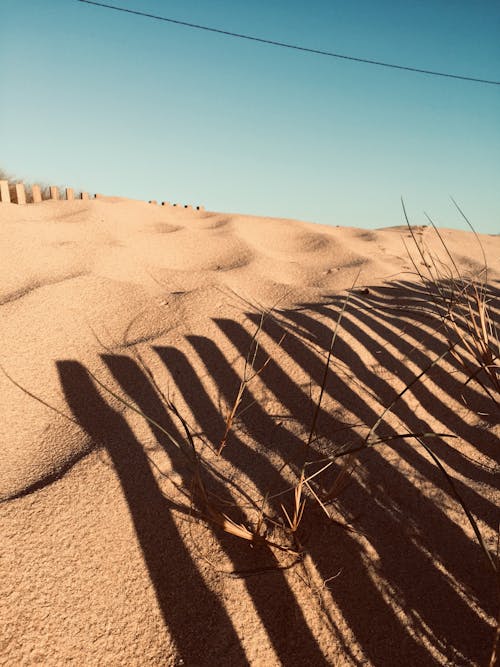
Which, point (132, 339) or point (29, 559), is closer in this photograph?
point (29, 559)

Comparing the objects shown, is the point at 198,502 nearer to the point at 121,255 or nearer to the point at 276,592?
the point at 276,592

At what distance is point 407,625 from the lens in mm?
1140

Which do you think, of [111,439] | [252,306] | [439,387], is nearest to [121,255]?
[252,306]

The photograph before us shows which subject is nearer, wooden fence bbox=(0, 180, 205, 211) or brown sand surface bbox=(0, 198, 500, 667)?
brown sand surface bbox=(0, 198, 500, 667)

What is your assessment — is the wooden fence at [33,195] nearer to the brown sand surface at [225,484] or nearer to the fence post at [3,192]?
the fence post at [3,192]

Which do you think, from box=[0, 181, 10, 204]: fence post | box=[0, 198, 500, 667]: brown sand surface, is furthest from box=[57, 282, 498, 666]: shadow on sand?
box=[0, 181, 10, 204]: fence post

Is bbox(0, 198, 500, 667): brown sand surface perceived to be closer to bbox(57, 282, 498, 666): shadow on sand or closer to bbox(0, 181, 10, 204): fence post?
bbox(57, 282, 498, 666): shadow on sand

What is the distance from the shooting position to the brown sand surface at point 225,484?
3.66 ft

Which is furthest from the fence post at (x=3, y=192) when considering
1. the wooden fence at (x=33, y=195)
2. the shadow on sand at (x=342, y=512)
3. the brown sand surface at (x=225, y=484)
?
the shadow on sand at (x=342, y=512)

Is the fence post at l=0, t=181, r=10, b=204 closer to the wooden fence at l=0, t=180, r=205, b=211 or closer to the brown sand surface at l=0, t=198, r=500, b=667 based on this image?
the wooden fence at l=0, t=180, r=205, b=211

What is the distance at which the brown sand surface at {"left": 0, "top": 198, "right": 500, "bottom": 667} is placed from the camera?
Result: 1.12 metres

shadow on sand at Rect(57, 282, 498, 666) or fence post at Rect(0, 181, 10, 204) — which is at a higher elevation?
shadow on sand at Rect(57, 282, 498, 666)

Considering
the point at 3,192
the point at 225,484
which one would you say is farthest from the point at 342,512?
the point at 3,192

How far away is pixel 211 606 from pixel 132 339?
1.37 m
